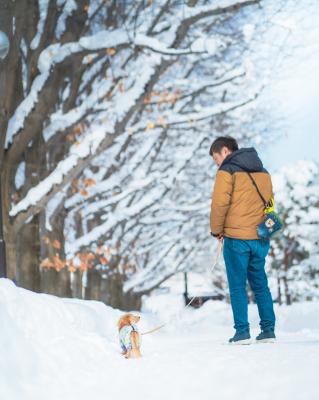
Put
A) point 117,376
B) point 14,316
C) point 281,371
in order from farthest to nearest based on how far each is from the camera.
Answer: point 14,316, point 117,376, point 281,371

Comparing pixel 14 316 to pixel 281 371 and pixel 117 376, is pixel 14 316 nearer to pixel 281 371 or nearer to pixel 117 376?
pixel 117 376

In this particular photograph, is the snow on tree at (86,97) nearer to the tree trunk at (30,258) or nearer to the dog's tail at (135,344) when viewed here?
the tree trunk at (30,258)

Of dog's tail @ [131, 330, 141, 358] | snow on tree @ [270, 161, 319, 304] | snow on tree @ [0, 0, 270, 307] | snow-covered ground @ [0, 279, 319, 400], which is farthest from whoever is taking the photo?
snow on tree @ [270, 161, 319, 304]

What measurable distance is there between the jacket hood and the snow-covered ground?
5.23ft

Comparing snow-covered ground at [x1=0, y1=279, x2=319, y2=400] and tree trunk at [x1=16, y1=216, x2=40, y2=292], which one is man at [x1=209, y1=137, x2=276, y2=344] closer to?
snow-covered ground at [x1=0, y1=279, x2=319, y2=400]

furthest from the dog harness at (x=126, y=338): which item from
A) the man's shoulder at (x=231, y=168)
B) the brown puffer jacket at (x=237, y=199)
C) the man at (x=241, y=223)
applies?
the man's shoulder at (x=231, y=168)

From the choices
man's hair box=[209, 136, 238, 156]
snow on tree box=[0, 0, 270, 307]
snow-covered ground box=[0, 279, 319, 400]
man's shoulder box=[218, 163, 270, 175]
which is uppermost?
snow on tree box=[0, 0, 270, 307]

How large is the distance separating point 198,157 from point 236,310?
765 inches

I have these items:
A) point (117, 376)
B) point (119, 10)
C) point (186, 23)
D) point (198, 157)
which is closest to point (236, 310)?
point (117, 376)

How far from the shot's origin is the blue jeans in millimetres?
6317

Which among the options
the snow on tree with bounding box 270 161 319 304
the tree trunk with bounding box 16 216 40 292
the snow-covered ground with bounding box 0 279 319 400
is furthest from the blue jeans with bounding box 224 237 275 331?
the snow on tree with bounding box 270 161 319 304

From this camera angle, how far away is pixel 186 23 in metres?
9.30

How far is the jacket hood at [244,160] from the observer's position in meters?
6.30

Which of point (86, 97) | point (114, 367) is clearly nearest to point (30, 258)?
point (86, 97)
